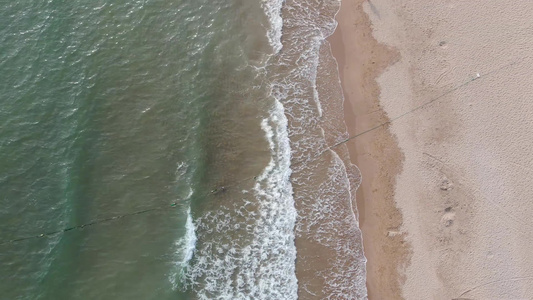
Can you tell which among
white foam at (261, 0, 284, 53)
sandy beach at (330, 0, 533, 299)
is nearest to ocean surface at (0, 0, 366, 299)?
white foam at (261, 0, 284, 53)

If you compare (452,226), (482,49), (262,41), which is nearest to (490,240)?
(452,226)

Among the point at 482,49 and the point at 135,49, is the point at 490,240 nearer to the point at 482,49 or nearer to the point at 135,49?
the point at 482,49

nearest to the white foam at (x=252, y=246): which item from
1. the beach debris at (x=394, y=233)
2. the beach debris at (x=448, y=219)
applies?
the beach debris at (x=394, y=233)

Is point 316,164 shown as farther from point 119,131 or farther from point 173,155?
point 119,131

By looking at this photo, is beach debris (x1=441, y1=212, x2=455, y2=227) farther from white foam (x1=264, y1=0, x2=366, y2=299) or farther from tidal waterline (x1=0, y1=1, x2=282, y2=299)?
tidal waterline (x1=0, y1=1, x2=282, y2=299)

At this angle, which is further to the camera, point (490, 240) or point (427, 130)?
point (427, 130)
